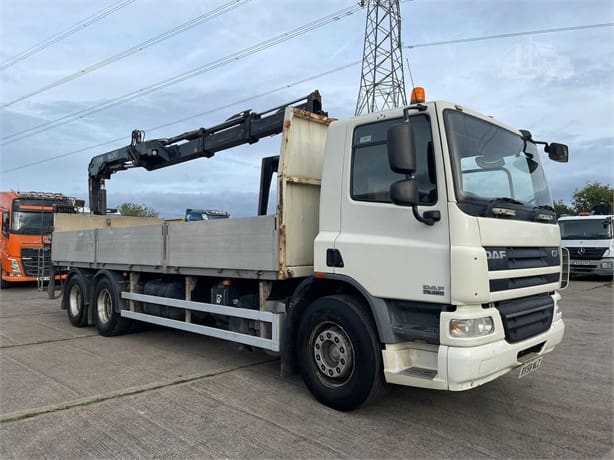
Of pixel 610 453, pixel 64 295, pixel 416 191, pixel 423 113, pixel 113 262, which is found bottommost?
pixel 610 453

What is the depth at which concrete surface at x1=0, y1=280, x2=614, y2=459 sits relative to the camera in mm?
3707

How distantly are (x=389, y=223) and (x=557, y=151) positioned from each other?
2419mm

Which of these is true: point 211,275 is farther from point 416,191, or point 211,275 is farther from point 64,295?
point 64,295

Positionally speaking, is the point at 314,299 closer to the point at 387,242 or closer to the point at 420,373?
the point at 387,242

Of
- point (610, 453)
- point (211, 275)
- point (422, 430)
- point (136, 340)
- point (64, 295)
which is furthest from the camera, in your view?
point (64, 295)

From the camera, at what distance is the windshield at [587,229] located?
16312 millimetres

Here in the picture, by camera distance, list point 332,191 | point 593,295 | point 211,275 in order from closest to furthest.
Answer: point 332,191, point 211,275, point 593,295

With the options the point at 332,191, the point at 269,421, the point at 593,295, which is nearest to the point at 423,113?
the point at 332,191

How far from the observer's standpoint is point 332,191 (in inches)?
184

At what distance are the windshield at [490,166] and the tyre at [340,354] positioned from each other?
1.36m

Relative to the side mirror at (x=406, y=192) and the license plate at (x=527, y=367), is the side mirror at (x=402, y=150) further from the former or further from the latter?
the license plate at (x=527, y=367)

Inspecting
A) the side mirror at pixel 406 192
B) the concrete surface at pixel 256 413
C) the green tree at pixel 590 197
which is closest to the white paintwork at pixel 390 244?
the side mirror at pixel 406 192

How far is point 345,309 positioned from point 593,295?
38.9 ft

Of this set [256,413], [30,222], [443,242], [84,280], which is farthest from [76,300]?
[30,222]
